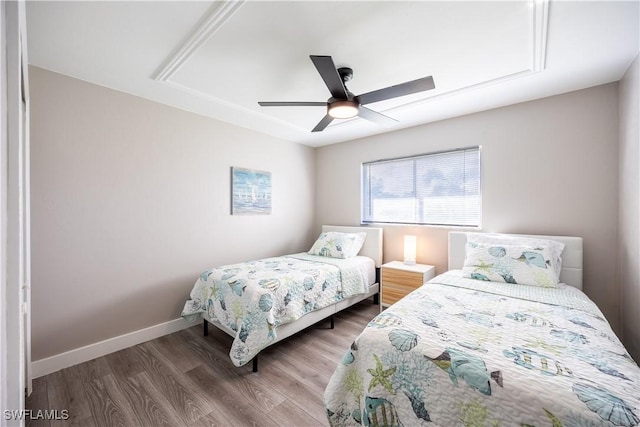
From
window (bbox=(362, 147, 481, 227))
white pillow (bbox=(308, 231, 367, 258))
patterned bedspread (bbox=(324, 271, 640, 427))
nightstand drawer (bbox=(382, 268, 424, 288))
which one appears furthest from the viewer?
white pillow (bbox=(308, 231, 367, 258))

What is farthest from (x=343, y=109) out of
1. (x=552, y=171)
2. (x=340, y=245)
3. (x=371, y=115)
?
(x=552, y=171)

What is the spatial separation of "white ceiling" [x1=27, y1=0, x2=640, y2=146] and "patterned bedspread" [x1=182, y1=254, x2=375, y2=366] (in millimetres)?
1821

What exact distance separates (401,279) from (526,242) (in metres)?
1.31

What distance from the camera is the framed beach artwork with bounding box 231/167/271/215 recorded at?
11.5 ft

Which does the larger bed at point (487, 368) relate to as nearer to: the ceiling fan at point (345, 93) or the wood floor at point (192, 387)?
the wood floor at point (192, 387)

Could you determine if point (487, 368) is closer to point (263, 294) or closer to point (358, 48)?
point (263, 294)

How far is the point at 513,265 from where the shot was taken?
2326 mm

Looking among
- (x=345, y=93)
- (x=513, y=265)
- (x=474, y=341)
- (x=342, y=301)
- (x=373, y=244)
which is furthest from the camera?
(x=373, y=244)

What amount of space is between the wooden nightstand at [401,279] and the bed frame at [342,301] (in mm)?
345

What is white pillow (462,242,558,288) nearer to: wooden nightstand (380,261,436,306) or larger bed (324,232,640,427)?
larger bed (324,232,640,427)

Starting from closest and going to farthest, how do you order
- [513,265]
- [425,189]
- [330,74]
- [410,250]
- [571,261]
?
[330,74]
[513,265]
[571,261]
[410,250]
[425,189]

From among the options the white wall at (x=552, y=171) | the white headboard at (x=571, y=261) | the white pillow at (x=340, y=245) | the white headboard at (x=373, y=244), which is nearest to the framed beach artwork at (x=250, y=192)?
the white pillow at (x=340, y=245)

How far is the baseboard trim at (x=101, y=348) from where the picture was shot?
215cm

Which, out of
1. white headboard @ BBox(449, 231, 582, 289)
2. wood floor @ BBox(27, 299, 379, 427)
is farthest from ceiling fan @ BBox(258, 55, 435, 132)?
wood floor @ BBox(27, 299, 379, 427)
